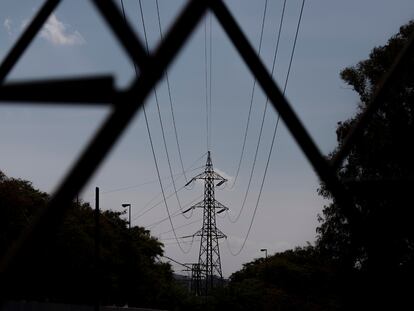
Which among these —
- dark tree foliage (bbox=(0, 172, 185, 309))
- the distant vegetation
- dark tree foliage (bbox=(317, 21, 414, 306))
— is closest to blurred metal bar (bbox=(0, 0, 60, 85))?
the distant vegetation

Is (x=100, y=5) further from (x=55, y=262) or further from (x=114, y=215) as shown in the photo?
(x=114, y=215)

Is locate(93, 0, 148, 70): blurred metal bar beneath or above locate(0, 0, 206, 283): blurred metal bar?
above

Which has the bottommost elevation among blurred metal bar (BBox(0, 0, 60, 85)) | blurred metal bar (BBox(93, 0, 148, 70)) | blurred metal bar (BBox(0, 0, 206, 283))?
blurred metal bar (BBox(0, 0, 206, 283))

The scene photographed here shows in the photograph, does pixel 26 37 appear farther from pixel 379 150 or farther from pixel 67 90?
pixel 379 150

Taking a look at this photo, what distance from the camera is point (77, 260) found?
47.6 meters

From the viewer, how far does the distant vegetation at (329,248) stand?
455 centimetres

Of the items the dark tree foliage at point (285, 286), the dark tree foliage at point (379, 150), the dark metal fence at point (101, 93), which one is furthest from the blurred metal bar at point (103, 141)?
the dark tree foliage at point (285, 286)

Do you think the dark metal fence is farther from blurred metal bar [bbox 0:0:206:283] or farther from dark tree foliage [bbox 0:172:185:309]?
dark tree foliage [bbox 0:172:185:309]

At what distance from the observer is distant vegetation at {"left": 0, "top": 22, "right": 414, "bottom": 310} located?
4.55 meters

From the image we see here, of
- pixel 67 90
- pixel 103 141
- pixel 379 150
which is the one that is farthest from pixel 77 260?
pixel 103 141

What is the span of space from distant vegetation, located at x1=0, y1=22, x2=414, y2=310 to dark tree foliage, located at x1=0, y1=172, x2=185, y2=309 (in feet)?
0.22

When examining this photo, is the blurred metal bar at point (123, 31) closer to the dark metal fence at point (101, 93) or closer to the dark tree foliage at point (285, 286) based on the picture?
the dark metal fence at point (101, 93)

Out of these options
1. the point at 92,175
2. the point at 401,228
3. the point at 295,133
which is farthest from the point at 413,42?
the point at 92,175

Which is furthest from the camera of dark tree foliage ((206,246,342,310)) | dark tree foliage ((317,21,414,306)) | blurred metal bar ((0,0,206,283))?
dark tree foliage ((206,246,342,310))
